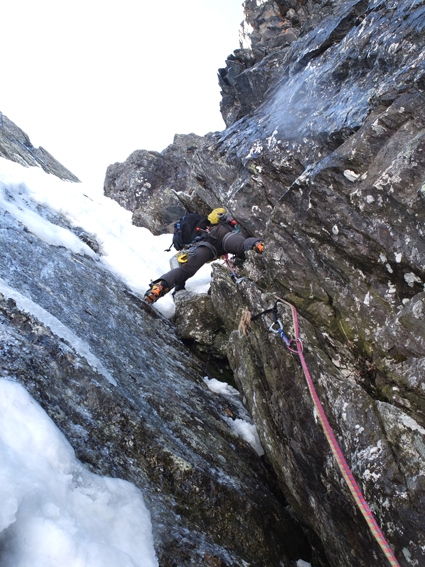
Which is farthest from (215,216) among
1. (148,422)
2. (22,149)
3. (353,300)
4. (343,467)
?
(22,149)

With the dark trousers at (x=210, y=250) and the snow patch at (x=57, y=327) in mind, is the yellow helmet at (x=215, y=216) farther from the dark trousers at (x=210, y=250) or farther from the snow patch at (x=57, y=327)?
the snow patch at (x=57, y=327)

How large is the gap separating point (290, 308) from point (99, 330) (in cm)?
322

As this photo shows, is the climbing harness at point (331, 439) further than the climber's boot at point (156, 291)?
No

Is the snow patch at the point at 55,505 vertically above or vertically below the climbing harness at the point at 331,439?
below

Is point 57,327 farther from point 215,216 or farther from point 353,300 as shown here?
point 215,216

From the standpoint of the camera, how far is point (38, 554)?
Result: 9.03 feet

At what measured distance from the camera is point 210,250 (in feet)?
35.9

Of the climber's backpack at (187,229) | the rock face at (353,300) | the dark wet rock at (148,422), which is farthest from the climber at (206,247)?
the dark wet rock at (148,422)

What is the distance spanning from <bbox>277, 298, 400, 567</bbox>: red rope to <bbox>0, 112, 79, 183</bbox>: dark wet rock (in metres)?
17.8

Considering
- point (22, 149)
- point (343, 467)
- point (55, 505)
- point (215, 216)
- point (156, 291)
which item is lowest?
point (55, 505)

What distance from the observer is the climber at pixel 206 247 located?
33.1 feet

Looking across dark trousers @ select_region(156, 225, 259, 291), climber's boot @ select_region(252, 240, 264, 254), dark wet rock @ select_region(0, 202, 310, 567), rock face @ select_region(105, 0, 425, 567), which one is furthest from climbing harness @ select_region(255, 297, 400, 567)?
dark trousers @ select_region(156, 225, 259, 291)

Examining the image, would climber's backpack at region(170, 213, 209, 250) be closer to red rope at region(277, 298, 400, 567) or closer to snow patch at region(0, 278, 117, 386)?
red rope at region(277, 298, 400, 567)

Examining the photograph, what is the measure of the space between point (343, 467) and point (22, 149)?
24.3m
